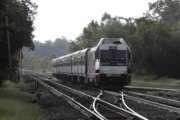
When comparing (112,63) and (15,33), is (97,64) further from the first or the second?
(15,33)

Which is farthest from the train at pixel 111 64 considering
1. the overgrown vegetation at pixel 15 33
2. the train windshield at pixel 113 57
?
the overgrown vegetation at pixel 15 33

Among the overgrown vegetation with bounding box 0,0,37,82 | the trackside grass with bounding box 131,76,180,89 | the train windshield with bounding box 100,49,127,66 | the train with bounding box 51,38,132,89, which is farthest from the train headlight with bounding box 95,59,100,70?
the overgrown vegetation with bounding box 0,0,37,82

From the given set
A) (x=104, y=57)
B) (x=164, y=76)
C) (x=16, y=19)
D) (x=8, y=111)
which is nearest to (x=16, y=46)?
(x=16, y=19)

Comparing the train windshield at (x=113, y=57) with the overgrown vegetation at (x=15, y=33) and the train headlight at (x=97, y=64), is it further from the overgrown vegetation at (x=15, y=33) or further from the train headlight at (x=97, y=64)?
the overgrown vegetation at (x=15, y=33)

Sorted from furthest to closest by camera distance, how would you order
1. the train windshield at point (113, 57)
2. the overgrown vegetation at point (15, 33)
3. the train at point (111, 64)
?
the overgrown vegetation at point (15, 33)
the train windshield at point (113, 57)
the train at point (111, 64)

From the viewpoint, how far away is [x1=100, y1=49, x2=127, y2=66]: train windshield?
36.5 metres

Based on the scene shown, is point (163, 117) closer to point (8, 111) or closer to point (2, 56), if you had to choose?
point (8, 111)

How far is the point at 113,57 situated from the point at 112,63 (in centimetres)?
55

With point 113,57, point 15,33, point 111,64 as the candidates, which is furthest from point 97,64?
point 15,33

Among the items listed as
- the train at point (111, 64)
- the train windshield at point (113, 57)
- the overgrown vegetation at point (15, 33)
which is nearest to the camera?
the train at point (111, 64)

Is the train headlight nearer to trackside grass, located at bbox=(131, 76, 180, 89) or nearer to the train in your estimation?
the train

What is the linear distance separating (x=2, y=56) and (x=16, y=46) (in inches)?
547

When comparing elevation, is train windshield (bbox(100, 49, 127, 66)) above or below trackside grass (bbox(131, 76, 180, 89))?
above

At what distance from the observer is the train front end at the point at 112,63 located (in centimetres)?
3591
